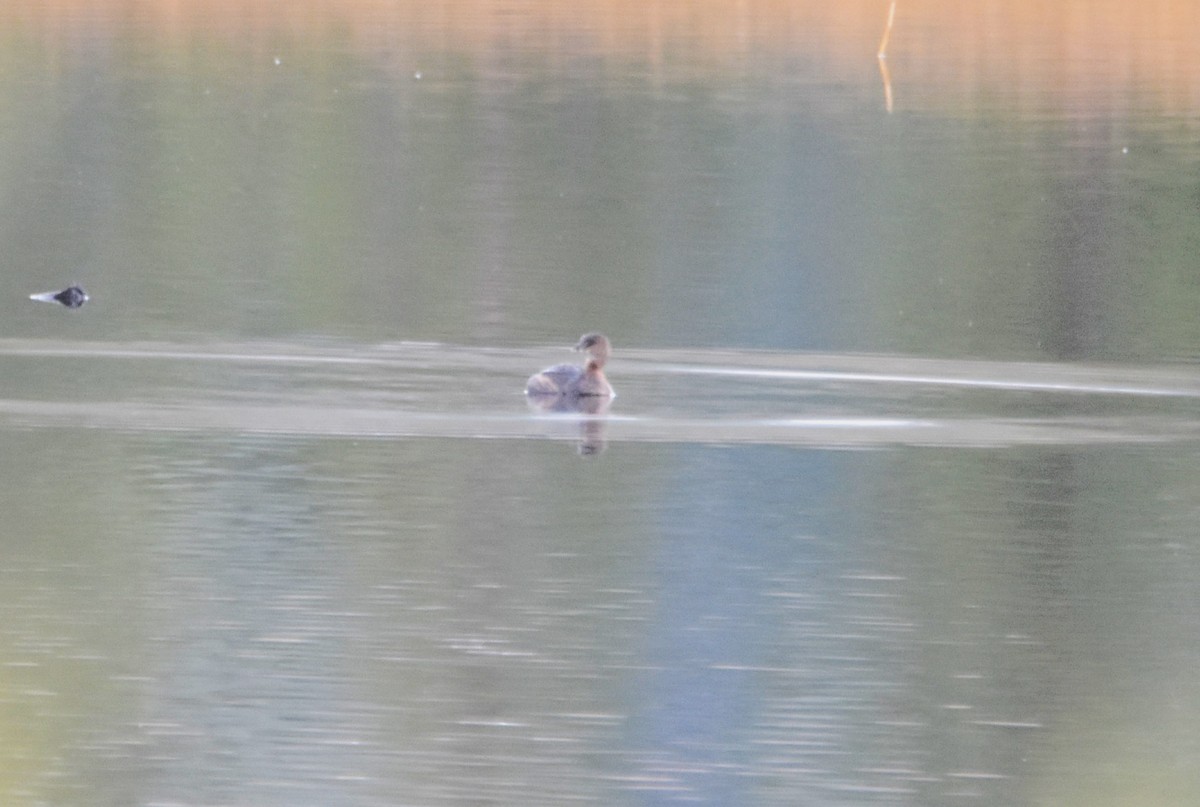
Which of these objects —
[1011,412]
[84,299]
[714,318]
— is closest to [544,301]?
[714,318]

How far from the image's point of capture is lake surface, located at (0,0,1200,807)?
9227 mm

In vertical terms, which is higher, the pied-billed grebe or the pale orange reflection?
the pied-billed grebe

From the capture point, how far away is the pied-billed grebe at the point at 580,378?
15.3 meters

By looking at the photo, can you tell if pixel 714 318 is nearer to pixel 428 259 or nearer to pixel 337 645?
pixel 428 259

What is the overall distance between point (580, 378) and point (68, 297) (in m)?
5.68

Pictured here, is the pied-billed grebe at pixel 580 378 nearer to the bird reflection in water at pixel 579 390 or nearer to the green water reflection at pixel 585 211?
the bird reflection in water at pixel 579 390

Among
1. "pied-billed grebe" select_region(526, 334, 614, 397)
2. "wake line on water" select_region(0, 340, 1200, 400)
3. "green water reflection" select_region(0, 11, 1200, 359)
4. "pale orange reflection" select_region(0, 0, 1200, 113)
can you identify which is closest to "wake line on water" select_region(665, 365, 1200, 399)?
"wake line on water" select_region(0, 340, 1200, 400)

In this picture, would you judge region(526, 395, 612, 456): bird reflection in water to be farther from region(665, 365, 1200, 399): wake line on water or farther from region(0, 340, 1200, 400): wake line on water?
region(665, 365, 1200, 399): wake line on water

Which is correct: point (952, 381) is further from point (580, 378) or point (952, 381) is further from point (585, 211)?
point (585, 211)

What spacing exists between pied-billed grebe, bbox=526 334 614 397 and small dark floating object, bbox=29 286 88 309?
494 centimetres

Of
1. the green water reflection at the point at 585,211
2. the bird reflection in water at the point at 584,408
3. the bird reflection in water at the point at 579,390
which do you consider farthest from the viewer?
the green water reflection at the point at 585,211

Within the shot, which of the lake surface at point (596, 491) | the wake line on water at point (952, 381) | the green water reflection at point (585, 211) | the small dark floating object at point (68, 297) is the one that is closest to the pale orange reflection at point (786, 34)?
the green water reflection at point (585, 211)

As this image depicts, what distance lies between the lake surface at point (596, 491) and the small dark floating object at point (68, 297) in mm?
149

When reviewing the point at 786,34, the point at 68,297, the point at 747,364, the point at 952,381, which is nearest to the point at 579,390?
the point at 747,364
